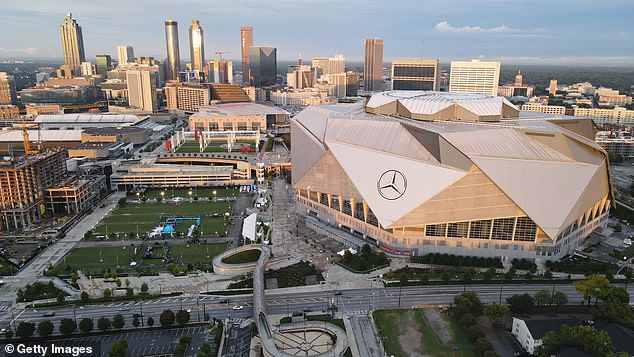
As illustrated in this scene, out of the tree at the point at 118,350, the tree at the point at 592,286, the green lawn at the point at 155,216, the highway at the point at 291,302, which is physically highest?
the tree at the point at 592,286

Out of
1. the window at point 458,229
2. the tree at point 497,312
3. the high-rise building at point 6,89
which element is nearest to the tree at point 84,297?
the tree at point 497,312

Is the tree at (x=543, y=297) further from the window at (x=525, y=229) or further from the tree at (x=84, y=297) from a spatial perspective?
the tree at (x=84, y=297)

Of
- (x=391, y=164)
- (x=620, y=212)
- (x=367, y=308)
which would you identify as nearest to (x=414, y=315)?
(x=367, y=308)

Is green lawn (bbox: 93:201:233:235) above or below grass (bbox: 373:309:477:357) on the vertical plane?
above

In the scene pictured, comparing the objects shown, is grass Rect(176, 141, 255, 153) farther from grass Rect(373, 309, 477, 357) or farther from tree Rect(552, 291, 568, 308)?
tree Rect(552, 291, 568, 308)

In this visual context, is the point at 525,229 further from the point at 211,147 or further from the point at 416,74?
the point at 416,74

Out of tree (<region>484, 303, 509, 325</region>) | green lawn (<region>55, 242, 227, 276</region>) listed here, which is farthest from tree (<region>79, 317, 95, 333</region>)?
tree (<region>484, 303, 509, 325</region>)

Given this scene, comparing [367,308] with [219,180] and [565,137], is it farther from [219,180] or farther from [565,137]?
[219,180]
